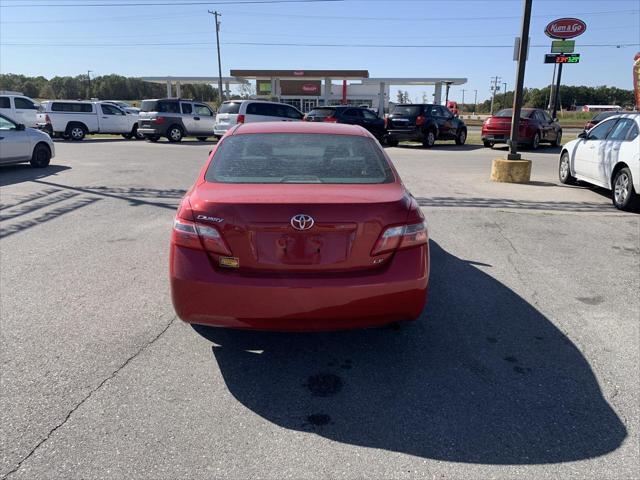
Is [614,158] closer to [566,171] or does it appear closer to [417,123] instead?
[566,171]

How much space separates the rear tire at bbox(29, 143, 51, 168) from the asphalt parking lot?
309 inches

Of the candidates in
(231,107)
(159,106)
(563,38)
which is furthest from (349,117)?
(563,38)

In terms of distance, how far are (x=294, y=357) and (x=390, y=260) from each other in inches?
41.3

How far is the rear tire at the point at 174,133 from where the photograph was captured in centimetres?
2340

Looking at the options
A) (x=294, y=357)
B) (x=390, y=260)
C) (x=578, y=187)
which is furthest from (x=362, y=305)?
(x=578, y=187)

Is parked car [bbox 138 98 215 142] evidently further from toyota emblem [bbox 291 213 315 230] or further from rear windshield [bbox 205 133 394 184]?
toyota emblem [bbox 291 213 315 230]

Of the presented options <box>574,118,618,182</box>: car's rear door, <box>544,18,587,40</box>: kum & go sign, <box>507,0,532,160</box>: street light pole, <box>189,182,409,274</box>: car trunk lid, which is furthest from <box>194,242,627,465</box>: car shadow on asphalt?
<box>544,18,587,40</box>: kum & go sign

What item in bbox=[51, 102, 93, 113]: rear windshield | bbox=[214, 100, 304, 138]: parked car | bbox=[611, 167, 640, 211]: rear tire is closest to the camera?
bbox=[611, 167, 640, 211]: rear tire

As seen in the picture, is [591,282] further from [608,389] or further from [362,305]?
[362,305]

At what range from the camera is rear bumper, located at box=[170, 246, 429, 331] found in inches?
120

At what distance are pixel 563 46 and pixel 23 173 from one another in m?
25.2

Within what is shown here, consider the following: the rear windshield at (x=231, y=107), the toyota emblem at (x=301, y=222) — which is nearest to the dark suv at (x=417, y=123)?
the rear windshield at (x=231, y=107)

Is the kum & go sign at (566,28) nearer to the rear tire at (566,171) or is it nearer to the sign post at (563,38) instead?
the sign post at (563,38)

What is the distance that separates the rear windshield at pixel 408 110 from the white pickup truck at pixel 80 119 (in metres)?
13.3
